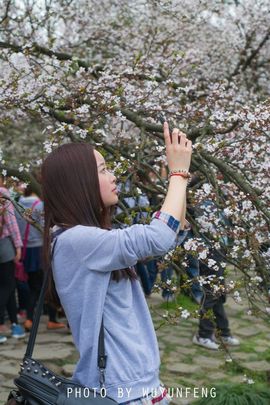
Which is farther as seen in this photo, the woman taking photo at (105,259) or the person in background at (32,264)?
the person in background at (32,264)

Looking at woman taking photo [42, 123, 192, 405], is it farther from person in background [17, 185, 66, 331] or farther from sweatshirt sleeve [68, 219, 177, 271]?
person in background [17, 185, 66, 331]

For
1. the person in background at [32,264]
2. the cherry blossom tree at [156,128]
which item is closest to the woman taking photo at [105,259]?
the cherry blossom tree at [156,128]

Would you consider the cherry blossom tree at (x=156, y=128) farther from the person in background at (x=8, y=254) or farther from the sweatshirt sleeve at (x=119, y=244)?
the sweatshirt sleeve at (x=119, y=244)

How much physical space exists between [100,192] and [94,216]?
0.09 meters

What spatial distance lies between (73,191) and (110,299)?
0.38m

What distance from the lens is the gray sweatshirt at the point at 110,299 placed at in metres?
1.90

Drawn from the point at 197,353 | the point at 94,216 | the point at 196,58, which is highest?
the point at 196,58

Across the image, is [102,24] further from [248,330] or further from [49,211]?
[49,211]

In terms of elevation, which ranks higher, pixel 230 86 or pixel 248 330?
pixel 230 86

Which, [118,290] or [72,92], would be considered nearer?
[118,290]

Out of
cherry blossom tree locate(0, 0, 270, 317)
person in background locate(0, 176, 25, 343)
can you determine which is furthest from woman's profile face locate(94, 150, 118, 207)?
person in background locate(0, 176, 25, 343)

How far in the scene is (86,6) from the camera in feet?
25.7

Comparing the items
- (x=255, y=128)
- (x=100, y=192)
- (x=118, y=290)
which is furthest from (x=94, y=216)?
(x=255, y=128)

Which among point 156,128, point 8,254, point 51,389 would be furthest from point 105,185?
point 8,254
